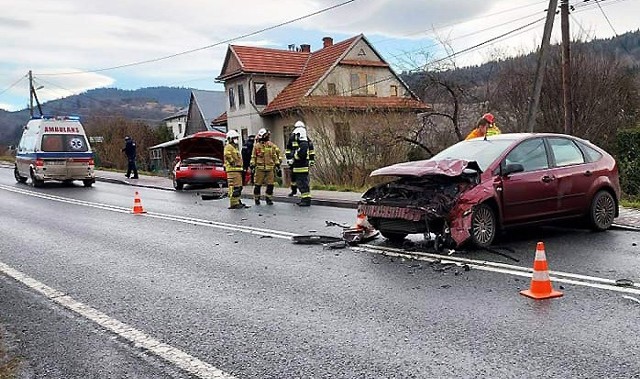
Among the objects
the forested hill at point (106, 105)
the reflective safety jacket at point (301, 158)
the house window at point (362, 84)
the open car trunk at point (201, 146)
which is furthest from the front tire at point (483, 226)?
the forested hill at point (106, 105)

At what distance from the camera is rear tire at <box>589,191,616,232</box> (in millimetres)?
8711

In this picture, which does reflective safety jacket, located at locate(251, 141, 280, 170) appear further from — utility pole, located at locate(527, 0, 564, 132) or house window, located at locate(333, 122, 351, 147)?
house window, located at locate(333, 122, 351, 147)

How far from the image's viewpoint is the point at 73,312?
5.37 m

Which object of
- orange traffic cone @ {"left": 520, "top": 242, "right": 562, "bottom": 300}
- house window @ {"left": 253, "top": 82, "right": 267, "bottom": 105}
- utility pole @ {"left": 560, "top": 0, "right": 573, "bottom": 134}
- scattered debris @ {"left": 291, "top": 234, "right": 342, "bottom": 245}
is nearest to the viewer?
orange traffic cone @ {"left": 520, "top": 242, "right": 562, "bottom": 300}

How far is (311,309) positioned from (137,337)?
1.49m

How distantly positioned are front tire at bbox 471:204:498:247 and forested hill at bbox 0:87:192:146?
236ft

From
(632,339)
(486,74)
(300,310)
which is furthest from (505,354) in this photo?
(486,74)

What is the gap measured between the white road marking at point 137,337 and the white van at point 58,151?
15.9 metres

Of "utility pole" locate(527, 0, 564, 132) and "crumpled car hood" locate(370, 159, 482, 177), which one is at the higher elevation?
"utility pole" locate(527, 0, 564, 132)

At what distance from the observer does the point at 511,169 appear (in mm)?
7836

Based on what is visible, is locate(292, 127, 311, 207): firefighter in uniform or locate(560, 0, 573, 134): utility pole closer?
locate(292, 127, 311, 207): firefighter in uniform

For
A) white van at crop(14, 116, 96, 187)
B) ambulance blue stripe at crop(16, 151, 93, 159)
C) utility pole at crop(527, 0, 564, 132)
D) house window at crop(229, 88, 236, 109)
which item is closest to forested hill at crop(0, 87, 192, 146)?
house window at crop(229, 88, 236, 109)

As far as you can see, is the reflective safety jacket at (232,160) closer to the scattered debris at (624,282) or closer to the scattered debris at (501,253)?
the scattered debris at (501,253)

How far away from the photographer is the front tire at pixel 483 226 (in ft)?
24.5
